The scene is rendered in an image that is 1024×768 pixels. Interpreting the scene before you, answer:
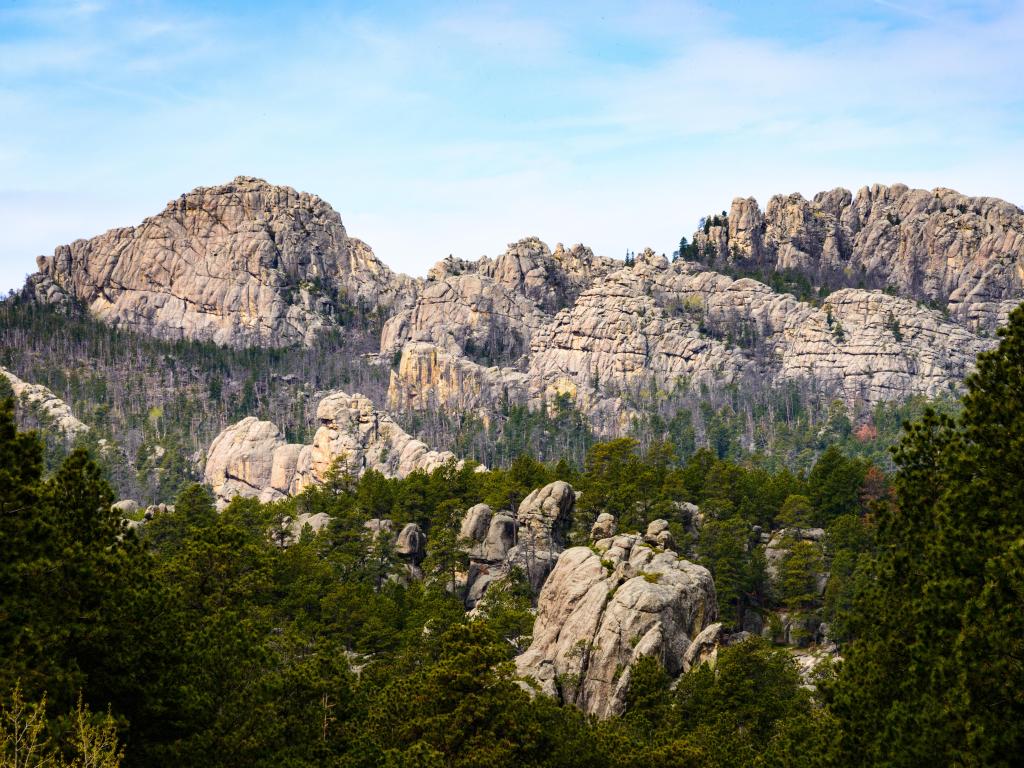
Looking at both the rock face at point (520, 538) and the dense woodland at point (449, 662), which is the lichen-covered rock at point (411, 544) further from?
the dense woodland at point (449, 662)

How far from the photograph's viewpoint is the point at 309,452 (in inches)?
6585

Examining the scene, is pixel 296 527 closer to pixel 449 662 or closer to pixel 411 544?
pixel 411 544

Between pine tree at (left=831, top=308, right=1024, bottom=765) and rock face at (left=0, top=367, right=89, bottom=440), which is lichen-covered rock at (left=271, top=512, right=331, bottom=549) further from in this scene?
rock face at (left=0, top=367, right=89, bottom=440)

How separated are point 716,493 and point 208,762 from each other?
2530 inches

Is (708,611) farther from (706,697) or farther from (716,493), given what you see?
(716,493)

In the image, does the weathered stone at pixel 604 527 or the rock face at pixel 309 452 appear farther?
the rock face at pixel 309 452

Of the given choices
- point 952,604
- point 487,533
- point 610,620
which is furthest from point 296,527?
point 952,604

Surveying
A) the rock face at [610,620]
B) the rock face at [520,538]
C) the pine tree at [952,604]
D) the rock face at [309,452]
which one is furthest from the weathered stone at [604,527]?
the rock face at [309,452]

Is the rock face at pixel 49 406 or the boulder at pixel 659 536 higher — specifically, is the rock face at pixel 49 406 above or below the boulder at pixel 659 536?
above

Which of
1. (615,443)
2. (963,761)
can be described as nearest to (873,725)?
(963,761)

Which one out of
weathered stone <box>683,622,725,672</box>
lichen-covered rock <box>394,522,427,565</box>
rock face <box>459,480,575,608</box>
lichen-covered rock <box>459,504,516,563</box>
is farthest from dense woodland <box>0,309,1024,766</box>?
lichen-covered rock <box>394,522,427,565</box>

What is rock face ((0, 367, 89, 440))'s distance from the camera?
7032 inches

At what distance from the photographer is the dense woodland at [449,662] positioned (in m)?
25.9

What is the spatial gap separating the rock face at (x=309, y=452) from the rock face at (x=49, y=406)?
22.2 meters
